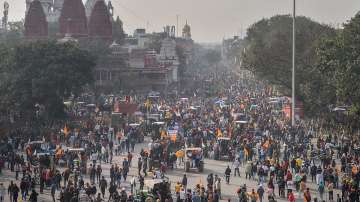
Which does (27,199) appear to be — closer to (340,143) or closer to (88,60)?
(340,143)

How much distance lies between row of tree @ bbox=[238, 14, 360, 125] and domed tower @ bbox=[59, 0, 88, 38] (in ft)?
96.4

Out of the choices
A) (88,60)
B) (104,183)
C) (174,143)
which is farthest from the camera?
(88,60)

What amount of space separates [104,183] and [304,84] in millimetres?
28200

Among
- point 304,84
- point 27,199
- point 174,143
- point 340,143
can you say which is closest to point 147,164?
point 174,143

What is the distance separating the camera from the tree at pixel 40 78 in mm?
50250

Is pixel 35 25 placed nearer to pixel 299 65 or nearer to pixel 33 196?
pixel 299 65

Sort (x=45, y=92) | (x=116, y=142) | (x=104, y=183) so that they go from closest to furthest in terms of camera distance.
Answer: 1. (x=104, y=183)
2. (x=116, y=142)
3. (x=45, y=92)

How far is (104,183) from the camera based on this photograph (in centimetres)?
2720

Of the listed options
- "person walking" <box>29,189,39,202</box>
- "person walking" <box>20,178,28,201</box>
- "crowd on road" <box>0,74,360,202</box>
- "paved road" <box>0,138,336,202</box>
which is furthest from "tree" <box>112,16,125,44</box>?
"person walking" <box>29,189,39,202</box>

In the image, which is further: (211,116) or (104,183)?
(211,116)

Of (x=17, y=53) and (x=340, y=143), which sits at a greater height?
(x=17, y=53)

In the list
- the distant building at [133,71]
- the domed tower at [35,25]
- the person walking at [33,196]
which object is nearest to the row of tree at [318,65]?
the distant building at [133,71]

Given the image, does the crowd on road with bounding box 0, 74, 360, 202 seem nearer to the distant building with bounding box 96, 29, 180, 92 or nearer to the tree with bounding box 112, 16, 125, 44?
the distant building with bounding box 96, 29, 180, 92

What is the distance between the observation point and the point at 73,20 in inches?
3570
